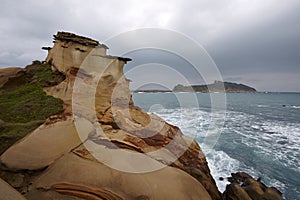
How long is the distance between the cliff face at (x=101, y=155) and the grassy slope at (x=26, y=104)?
48 cm

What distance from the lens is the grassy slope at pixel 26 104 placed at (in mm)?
5646

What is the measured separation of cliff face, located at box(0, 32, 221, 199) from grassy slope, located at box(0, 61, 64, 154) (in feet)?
1.57

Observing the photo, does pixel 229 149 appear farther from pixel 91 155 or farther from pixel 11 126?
pixel 11 126

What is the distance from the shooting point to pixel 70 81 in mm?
9703

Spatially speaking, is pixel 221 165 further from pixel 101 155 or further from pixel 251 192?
pixel 101 155

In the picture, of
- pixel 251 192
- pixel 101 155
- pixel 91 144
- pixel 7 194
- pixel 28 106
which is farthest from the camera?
pixel 251 192

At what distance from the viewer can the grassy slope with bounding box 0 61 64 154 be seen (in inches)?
222

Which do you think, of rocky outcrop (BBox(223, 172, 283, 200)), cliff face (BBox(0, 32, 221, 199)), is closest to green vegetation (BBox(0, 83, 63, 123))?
cliff face (BBox(0, 32, 221, 199))

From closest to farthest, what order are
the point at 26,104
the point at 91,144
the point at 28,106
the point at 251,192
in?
1. the point at 91,144
2. the point at 28,106
3. the point at 26,104
4. the point at 251,192

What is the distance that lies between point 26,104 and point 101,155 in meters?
5.42

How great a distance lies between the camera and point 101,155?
5.06 m

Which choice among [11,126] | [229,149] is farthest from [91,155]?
[229,149]

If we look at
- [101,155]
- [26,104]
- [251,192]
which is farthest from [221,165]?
[26,104]

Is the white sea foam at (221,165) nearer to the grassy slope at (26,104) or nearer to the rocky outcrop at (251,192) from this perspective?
the rocky outcrop at (251,192)
